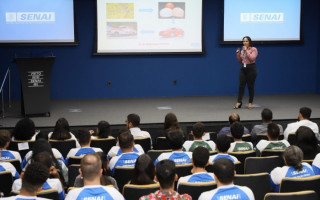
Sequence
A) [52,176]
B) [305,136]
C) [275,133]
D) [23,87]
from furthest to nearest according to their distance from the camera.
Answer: [23,87] → [275,133] → [305,136] → [52,176]

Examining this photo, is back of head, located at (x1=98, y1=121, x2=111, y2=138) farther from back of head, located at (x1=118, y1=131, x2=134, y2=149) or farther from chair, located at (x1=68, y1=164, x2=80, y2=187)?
chair, located at (x1=68, y1=164, x2=80, y2=187)

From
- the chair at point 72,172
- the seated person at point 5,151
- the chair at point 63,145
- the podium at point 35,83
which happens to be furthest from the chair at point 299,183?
the podium at point 35,83

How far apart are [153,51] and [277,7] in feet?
9.89

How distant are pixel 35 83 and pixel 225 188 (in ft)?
19.0

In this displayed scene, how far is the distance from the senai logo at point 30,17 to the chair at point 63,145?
17.9 feet

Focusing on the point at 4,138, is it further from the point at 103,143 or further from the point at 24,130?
the point at 103,143

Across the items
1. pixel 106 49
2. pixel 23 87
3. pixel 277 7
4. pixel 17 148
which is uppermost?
pixel 277 7

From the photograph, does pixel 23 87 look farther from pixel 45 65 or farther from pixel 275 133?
pixel 275 133

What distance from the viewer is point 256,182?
13.1ft

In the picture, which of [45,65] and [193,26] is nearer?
[45,65]

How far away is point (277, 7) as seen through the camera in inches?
453

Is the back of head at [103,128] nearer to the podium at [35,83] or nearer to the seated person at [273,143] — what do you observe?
the seated person at [273,143]

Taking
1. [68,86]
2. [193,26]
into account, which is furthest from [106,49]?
[193,26]

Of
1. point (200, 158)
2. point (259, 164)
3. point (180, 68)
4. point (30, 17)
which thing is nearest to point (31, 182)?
point (200, 158)
